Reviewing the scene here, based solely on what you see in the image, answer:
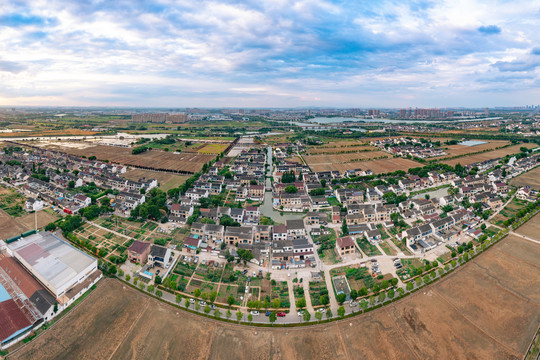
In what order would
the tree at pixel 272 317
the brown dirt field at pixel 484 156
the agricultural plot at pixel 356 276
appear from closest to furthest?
the tree at pixel 272 317
the agricultural plot at pixel 356 276
the brown dirt field at pixel 484 156

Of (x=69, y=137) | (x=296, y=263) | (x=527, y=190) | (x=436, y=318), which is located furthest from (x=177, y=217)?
(x=69, y=137)

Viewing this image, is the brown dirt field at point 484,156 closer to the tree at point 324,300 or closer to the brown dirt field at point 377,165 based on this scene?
the brown dirt field at point 377,165

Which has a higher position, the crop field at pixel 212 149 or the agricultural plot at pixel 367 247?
the crop field at pixel 212 149

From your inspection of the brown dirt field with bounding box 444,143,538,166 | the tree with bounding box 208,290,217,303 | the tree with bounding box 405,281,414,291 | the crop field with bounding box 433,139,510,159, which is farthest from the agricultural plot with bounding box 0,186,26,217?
the crop field with bounding box 433,139,510,159

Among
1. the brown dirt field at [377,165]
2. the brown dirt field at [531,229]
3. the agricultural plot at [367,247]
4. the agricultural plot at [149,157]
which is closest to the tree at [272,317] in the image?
the agricultural plot at [367,247]

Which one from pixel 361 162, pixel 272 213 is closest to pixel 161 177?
pixel 272 213

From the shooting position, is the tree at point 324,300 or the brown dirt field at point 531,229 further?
the brown dirt field at point 531,229

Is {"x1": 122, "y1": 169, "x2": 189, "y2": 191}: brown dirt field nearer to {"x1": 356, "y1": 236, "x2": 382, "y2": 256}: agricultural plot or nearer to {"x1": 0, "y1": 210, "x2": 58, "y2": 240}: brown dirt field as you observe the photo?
{"x1": 0, "y1": 210, "x2": 58, "y2": 240}: brown dirt field

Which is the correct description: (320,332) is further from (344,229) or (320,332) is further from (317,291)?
(344,229)
